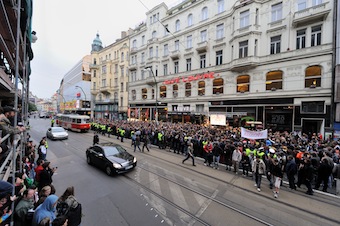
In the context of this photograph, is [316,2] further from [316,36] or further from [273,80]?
[273,80]

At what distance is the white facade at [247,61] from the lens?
15.4m

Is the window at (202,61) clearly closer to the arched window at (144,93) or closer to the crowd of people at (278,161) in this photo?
the arched window at (144,93)

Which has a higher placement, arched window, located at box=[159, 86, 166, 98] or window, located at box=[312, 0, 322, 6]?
window, located at box=[312, 0, 322, 6]

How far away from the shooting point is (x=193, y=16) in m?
24.8

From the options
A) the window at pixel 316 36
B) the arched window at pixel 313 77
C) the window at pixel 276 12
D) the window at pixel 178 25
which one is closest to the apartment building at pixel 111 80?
the window at pixel 178 25

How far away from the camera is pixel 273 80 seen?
1778cm

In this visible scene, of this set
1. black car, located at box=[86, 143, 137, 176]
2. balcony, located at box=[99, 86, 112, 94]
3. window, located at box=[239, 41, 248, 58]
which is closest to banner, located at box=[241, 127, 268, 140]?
black car, located at box=[86, 143, 137, 176]

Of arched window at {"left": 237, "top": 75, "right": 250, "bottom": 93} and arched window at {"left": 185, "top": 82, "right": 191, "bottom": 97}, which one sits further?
arched window at {"left": 185, "top": 82, "right": 191, "bottom": 97}

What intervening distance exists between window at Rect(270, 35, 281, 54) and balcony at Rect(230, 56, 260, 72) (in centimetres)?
183

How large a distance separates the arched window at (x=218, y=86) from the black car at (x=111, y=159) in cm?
1714

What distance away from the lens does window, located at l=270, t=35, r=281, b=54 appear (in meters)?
17.6

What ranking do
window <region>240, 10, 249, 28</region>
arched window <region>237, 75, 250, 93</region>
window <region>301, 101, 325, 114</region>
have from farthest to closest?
1. arched window <region>237, 75, 250, 93</region>
2. window <region>240, 10, 249, 28</region>
3. window <region>301, 101, 325, 114</region>

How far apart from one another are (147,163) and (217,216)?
578 cm

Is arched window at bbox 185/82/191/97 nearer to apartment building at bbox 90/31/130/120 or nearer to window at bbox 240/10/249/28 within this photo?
window at bbox 240/10/249/28
